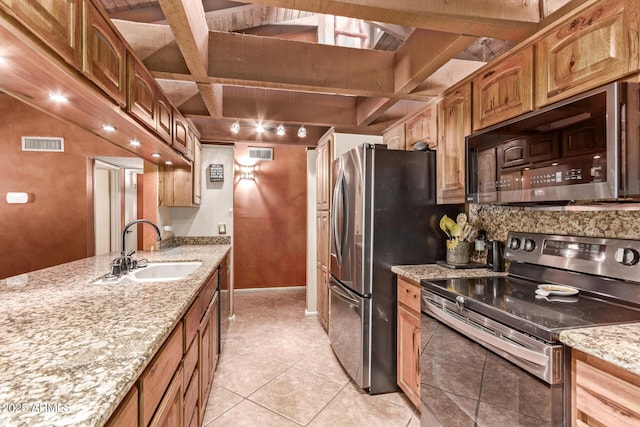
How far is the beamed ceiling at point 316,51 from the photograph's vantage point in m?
1.51

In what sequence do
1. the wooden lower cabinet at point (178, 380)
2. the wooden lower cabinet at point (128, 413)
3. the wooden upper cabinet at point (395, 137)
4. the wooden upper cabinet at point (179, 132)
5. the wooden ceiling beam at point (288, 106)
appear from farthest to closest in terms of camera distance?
the wooden ceiling beam at point (288, 106)
the wooden upper cabinet at point (395, 137)
the wooden upper cabinet at point (179, 132)
the wooden lower cabinet at point (178, 380)
the wooden lower cabinet at point (128, 413)

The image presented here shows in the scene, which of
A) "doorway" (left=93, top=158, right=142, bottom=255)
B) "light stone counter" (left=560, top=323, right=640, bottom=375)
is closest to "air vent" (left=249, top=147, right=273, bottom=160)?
"doorway" (left=93, top=158, right=142, bottom=255)

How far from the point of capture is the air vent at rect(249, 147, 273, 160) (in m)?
5.06

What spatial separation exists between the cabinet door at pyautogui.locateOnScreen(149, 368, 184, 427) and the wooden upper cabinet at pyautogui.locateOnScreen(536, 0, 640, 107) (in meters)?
2.03

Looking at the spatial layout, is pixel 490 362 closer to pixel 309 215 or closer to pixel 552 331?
pixel 552 331

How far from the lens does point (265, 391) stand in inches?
90.5

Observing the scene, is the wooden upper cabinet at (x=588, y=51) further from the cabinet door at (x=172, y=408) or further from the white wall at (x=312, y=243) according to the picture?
the white wall at (x=312, y=243)

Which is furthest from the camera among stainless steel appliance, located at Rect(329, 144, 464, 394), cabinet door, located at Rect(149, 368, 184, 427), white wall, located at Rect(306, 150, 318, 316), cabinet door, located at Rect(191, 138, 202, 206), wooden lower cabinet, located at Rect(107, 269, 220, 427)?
white wall, located at Rect(306, 150, 318, 316)

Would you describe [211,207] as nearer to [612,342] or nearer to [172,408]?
[172,408]

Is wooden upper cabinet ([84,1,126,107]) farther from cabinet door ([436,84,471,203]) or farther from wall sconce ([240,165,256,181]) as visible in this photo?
wall sconce ([240,165,256,181])

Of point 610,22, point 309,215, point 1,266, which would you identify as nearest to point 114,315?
point 610,22

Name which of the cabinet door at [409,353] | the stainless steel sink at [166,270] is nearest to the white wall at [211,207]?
the stainless steel sink at [166,270]

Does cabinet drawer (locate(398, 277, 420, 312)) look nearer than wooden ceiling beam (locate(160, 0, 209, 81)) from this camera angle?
No

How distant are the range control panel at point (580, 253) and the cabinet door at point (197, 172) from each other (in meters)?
3.01
